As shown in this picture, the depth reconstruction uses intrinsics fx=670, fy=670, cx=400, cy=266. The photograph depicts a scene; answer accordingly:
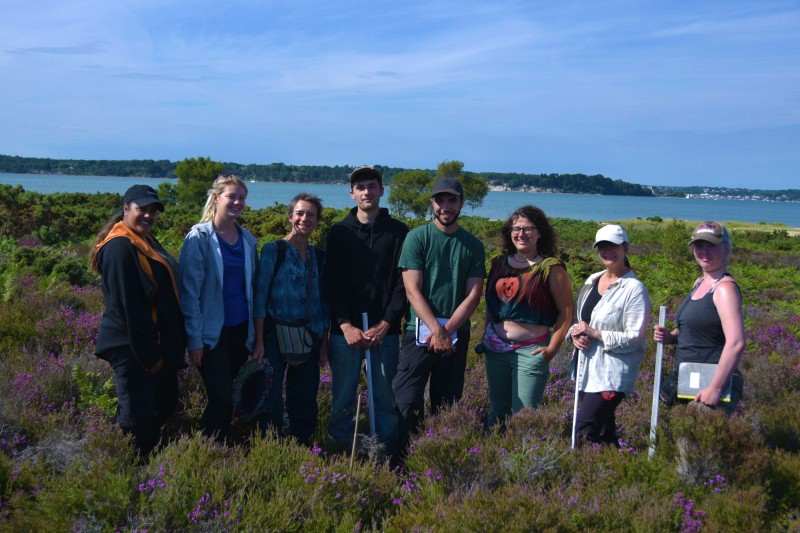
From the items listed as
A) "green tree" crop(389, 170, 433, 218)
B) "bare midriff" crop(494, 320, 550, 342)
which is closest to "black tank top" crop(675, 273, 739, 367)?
"bare midriff" crop(494, 320, 550, 342)

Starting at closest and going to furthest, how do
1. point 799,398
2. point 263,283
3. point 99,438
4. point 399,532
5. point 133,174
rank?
point 399,532
point 99,438
point 263,283
point 799,398
point 133,174

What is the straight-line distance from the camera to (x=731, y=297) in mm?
3920

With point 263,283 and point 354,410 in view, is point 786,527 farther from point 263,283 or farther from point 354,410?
point 263,283

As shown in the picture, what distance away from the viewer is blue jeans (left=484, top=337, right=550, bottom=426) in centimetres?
464

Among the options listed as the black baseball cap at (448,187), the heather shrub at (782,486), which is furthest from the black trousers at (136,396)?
the heather shrub at (782,486)

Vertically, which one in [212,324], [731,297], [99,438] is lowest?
[99,438]

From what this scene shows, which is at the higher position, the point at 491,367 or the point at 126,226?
the point at 126,226

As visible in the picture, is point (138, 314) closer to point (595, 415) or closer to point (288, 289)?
point (288, 289)

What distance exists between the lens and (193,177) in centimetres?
5669

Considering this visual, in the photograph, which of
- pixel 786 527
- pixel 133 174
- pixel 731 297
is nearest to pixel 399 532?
pixel 786 527

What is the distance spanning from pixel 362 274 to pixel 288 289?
0.53 meters

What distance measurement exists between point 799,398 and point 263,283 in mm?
5100

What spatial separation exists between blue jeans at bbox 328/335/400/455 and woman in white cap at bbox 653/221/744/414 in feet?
6.44

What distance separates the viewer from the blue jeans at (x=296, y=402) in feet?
15.9
